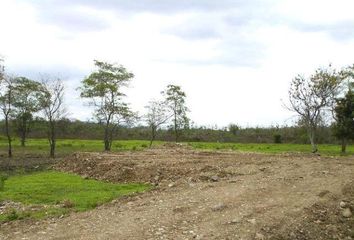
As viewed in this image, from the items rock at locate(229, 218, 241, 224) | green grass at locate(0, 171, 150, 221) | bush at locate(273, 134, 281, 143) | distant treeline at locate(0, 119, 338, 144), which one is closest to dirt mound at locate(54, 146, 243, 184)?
green grass at locate(0, 171, 150, 221)

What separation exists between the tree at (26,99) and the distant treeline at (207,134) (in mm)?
5646

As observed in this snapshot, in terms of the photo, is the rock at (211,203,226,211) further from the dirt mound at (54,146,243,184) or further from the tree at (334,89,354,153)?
the tree at (334,89,354,153)

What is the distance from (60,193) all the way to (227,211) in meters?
7.82

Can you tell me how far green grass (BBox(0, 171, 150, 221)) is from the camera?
1297cm

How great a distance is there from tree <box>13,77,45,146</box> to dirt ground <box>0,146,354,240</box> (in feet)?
106

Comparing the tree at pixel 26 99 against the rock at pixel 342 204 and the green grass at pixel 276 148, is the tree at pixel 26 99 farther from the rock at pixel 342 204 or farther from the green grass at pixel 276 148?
the rock at pixel 342 204

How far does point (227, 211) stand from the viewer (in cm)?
1117

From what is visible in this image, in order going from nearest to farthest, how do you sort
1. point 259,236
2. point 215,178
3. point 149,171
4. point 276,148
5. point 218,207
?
1. point 259,236
2. point 218,207
3. point 215,178
4. point 149,171
5. point 276,148

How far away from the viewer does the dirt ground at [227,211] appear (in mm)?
9898

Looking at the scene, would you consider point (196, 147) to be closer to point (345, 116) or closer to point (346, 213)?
point (345, 116)

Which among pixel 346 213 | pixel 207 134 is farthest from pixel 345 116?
pixel 207 134

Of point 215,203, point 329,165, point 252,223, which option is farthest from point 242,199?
point 329,165

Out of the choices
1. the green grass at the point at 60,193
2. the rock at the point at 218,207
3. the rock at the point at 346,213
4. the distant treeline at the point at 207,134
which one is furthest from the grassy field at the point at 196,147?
the rock at the point at 218,207

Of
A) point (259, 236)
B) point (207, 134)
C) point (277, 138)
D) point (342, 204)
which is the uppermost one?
point (207, 134)
